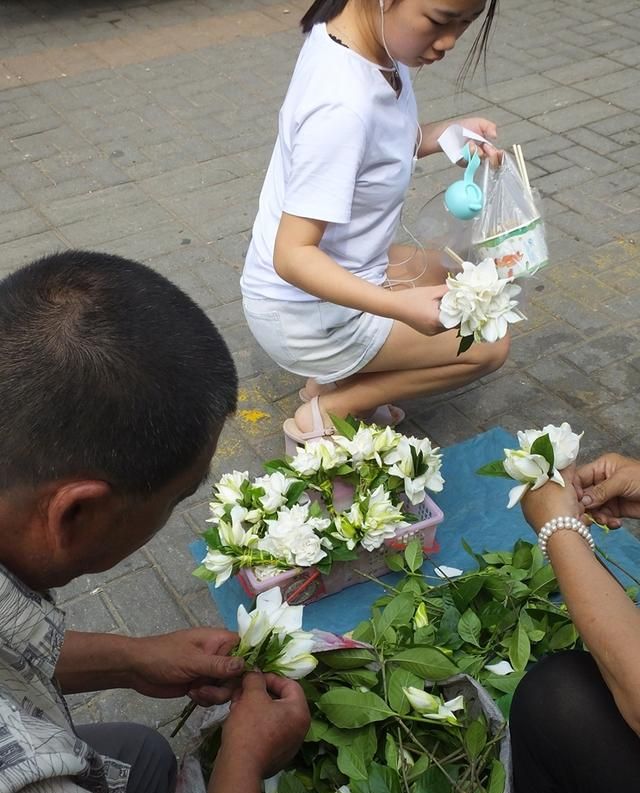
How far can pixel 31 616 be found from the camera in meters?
1.27

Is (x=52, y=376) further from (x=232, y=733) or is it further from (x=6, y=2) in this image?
(x=6, y=2)

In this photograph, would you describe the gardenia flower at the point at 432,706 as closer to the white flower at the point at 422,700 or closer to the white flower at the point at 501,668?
the white flower at the point at 422,700

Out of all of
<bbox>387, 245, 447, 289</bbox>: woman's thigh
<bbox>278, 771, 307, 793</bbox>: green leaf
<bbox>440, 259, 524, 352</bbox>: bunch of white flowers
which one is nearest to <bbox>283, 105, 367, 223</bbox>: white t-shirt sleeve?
<bbox>440, 259, 524, 352</bbox>: bunch of white flowers

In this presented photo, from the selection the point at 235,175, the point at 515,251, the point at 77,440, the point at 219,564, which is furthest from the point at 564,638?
the point at 235,175

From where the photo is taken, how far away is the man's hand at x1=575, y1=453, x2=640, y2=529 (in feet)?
6.88

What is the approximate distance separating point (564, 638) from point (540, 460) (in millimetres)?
711

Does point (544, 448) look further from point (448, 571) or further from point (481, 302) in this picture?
point (448, 571)

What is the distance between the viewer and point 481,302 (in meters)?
2.22

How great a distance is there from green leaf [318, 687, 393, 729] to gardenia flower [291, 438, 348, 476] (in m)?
0.73

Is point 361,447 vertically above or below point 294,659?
below

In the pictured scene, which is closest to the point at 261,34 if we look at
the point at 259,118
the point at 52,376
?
the point at 259,118

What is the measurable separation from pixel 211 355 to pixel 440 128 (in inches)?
82.4

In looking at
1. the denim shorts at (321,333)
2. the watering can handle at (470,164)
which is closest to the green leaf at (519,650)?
the denim shorts at (321,333)

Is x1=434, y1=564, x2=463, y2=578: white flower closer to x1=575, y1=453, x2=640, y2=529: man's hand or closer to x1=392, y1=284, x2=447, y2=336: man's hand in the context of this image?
x1=575, y1=453, x2=640, y2=529: man's hand
